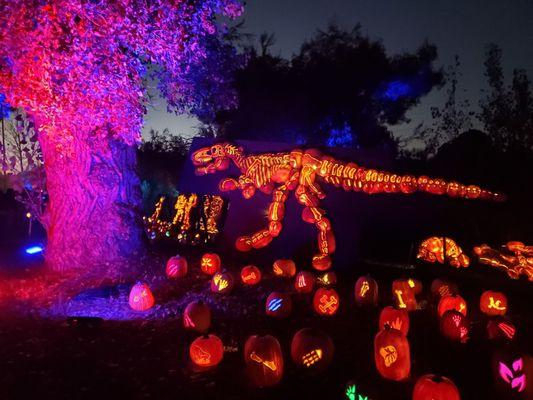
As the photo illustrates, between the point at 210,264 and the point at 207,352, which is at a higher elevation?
the point at 210,264

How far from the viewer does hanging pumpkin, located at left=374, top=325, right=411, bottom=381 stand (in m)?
4.97

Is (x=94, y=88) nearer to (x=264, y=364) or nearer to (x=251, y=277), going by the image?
(x=251, y=277)

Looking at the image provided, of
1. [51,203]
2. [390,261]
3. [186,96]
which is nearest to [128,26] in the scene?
[186,96]

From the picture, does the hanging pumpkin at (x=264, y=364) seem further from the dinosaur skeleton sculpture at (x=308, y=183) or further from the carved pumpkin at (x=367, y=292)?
the dinosaur skeleton sculpture at (x=308, y=183)

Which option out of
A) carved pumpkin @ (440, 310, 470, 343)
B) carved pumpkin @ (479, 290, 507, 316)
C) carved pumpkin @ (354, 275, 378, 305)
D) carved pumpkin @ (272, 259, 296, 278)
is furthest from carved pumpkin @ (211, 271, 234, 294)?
carved pumpkin @ (479, 290, 507, 316)

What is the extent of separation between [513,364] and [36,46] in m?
8.54

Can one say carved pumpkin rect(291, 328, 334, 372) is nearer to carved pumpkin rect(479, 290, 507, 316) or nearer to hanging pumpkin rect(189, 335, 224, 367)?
hanging pumpkin rect(189, 335, 224, 367)

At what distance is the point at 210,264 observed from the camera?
10.2 meters

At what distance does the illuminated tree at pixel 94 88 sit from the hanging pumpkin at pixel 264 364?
18.7ft

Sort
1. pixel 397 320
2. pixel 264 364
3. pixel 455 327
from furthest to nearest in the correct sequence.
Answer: pixel 397 320 < pixel 455 327 < pixel 264 364

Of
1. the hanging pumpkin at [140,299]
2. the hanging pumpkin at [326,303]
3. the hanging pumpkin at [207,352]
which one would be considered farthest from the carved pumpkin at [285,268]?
the hanging pumpkin at [207,352]

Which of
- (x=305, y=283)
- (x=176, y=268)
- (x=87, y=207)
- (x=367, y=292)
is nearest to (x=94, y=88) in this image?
(x=87, y=207)

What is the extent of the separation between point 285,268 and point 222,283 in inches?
72.2

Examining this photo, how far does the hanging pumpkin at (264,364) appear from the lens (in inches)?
193
